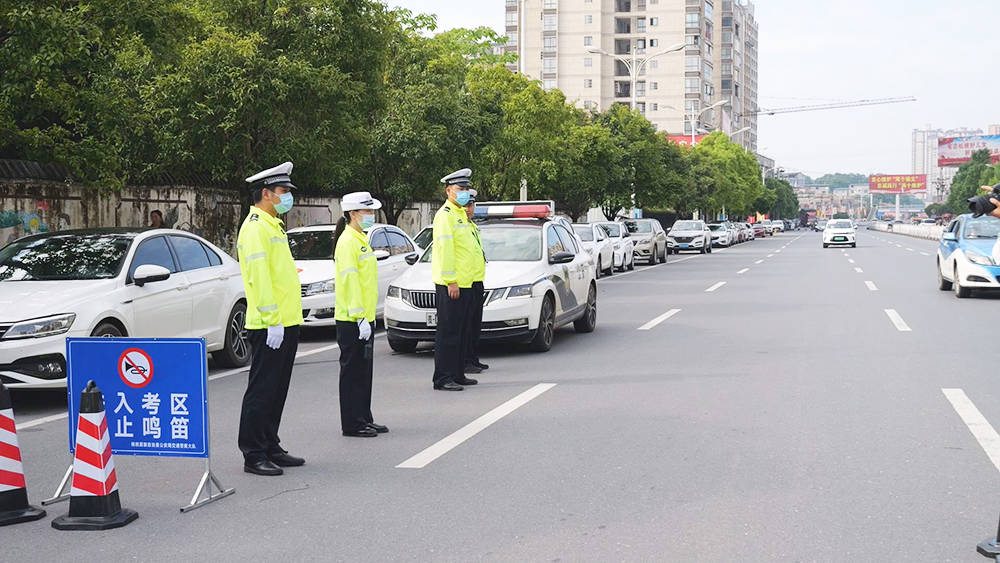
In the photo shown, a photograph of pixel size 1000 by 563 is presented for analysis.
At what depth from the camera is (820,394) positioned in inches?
350

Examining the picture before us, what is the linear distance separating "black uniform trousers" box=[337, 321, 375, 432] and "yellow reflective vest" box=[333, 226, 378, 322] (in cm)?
11

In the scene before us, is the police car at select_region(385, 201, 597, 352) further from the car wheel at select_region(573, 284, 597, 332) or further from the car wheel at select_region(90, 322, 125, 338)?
the car wheel at select_region(90, 322, 125, 338)

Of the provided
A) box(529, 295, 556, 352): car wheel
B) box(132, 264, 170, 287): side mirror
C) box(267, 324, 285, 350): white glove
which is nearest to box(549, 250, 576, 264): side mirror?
box(529, 295, 556, 352): car wheel

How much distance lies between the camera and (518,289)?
1160 centimetres

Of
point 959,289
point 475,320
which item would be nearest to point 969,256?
point 959,289

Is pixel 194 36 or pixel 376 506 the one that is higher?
pixel 194 36

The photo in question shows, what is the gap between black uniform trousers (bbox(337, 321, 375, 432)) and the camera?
7422 millimetres

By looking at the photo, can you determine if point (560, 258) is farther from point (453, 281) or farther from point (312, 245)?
point (312, 245)

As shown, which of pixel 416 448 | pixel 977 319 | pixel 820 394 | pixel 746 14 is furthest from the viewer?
pixel 746 14

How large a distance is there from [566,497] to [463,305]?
156 inches

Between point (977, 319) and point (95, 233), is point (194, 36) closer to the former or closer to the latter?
point (95, 233)

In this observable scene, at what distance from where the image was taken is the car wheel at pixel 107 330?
28.9 ft

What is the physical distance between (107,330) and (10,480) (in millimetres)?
3728

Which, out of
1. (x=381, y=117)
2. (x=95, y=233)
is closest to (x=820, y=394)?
(x=95, y=233)
